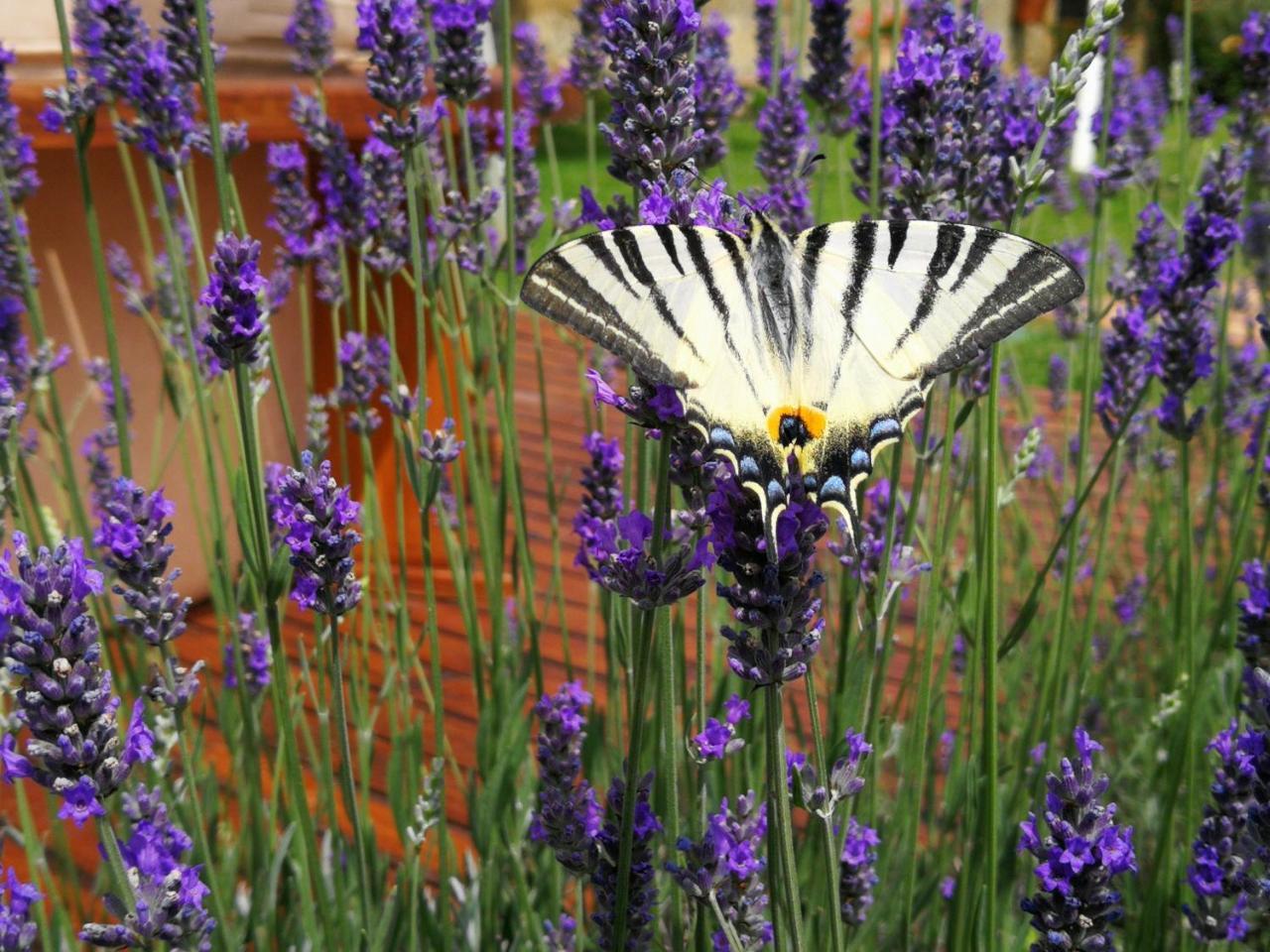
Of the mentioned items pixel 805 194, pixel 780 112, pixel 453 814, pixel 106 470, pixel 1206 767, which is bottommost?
pixel 453 814

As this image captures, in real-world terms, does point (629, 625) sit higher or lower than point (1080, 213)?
higher

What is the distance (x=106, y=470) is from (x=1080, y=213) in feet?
29.6

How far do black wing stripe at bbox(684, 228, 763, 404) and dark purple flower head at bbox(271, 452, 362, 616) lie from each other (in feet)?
1.50

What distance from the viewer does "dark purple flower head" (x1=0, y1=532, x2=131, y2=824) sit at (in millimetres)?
1073

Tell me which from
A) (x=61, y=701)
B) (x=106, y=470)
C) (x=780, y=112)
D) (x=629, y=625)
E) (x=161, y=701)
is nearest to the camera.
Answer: (x=61, y=701)

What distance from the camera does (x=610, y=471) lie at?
6.13ft

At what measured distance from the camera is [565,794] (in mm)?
1536

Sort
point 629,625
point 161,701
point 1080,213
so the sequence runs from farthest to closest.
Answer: point 1080,213 → point 629,625 → point 161,701

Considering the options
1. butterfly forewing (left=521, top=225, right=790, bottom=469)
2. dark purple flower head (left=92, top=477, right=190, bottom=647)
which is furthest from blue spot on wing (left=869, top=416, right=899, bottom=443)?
dark purple flower head (left=92, top=477, right=190, bottom=647)

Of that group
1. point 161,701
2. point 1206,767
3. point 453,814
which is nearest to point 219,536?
point 161,701

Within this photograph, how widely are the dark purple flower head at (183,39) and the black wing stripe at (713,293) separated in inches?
38.4

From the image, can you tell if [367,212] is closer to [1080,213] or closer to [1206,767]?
[1206,767]

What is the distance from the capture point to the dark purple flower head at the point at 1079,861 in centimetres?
123

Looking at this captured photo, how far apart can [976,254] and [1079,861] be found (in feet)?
2.27
